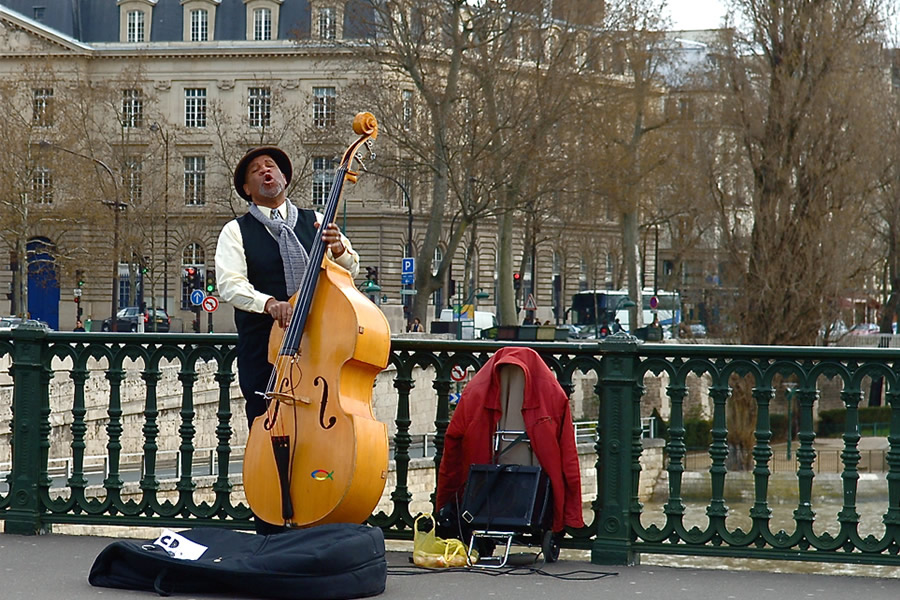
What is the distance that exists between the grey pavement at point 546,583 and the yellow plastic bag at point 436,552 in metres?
0.07

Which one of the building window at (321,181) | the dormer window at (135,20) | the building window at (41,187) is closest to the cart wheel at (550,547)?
the building window at (41,187)

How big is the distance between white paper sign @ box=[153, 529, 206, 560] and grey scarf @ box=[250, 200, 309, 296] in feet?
4.58

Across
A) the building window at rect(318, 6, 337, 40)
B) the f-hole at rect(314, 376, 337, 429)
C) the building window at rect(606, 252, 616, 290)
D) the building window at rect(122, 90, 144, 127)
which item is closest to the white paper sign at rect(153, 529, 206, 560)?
the f-hole at rect(314, 376, 337, 429)

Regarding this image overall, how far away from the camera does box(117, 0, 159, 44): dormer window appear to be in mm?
72188

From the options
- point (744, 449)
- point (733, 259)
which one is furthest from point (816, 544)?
point (733, 259)

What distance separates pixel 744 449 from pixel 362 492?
84.8 feet

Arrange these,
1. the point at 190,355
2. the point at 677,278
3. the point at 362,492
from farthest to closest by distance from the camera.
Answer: the point at 677,278 → the point at 190,355 → the point at 362,492

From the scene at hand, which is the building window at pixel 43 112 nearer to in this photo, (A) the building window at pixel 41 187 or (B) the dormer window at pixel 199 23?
(A) the building window at pixel 41 187

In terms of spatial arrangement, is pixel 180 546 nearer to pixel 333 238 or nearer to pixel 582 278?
pixel 333 238

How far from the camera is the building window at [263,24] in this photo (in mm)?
71125

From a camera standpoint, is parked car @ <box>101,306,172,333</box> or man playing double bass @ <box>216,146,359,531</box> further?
parked car @ <box>101,306,172,333</box>

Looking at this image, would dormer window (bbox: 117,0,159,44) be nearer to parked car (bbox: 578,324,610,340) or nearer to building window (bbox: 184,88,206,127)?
building window (bbox: 184,88,206,127)

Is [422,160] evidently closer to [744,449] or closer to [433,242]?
[433,242]

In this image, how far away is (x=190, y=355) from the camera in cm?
817
